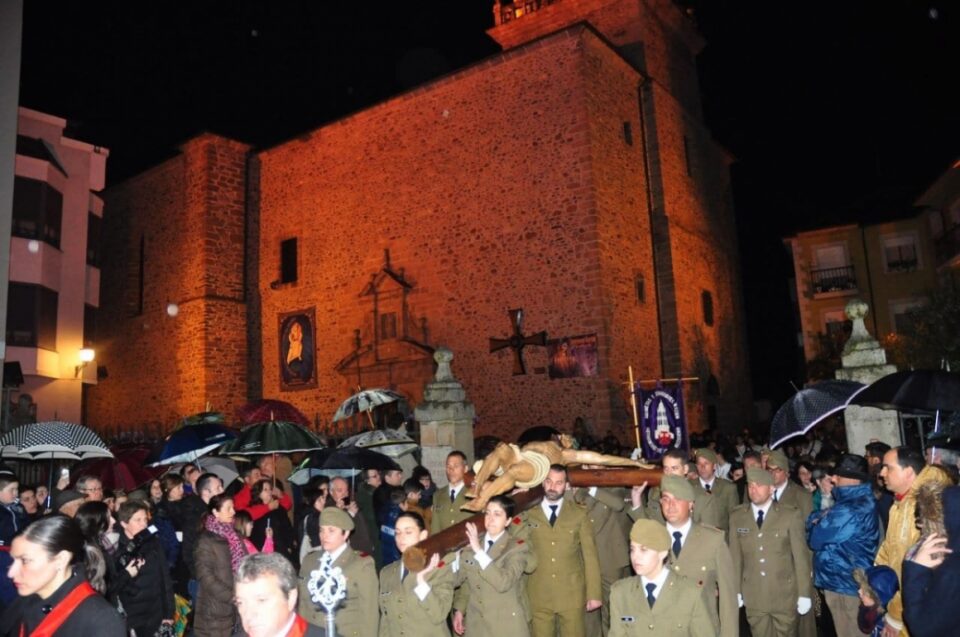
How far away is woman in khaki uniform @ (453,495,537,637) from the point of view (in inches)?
Result: 189

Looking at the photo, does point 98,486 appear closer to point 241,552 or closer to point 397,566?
point 241,552

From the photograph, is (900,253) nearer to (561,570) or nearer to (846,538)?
(846,538)

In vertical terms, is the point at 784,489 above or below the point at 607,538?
above

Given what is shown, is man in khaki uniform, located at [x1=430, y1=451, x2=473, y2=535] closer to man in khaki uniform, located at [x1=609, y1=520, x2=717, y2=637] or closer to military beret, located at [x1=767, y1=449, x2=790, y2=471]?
military beret, located at [x1=767, y1=449, x2=790, y2=471]

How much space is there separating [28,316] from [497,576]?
59.8 ft

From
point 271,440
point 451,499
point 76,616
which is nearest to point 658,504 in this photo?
point 451,499

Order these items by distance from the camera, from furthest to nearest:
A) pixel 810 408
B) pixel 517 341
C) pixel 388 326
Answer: pixel 388 326
pixel 517 341
pixel 810 408

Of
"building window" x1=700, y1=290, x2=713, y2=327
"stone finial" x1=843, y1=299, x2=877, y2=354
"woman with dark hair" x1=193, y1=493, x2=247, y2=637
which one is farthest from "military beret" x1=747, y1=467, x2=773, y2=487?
"building window" x1=700, y1=290, x2=713, y2=327

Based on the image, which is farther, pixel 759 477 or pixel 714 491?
pixel 714 491

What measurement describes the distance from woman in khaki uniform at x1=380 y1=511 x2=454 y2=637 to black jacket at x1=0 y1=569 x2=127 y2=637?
1.68 meters

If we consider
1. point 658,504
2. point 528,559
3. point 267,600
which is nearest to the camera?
point 267,600

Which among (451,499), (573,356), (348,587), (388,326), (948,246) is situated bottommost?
(348,587)

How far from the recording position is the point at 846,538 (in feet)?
17.6

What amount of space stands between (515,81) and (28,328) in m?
13.4
